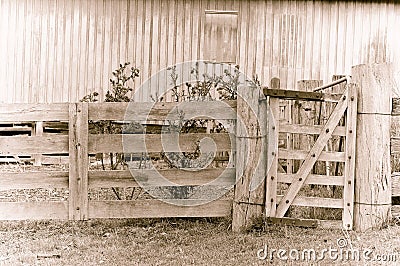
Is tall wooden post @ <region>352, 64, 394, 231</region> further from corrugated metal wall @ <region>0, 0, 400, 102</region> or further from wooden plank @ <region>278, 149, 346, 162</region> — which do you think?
corrugated metal wall @ <region>0, 0, 400, 102</region>

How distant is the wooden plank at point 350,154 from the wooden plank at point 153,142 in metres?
1.34

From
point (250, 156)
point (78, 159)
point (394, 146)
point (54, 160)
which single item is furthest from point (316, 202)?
point (54, 160)

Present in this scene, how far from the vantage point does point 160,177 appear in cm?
693

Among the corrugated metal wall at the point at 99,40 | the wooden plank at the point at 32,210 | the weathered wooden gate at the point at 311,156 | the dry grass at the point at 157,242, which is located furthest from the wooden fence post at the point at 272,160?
the corrugated metal wall at the point at 99,40

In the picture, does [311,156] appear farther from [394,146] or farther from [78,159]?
[78,159]

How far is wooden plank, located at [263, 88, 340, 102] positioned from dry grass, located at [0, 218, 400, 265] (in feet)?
5.01

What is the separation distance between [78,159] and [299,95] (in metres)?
2.66

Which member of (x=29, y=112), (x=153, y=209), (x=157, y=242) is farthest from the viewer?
(x=153, y=209)

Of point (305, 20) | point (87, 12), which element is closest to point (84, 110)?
point (87, 12)

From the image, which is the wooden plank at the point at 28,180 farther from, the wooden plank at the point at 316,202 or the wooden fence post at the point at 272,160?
the wooden plank at the point at 316,202

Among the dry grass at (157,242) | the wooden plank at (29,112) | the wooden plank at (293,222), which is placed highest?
the wooden plank at (29,112)

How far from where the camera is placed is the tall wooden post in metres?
6.98

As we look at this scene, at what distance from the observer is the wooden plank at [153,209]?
6.86 m

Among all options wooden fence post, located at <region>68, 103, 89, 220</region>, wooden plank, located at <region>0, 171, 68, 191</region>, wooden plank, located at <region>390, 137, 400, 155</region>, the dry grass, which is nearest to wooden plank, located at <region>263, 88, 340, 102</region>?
wooden plank, located at <region>390, 137, 400, 155</region>
